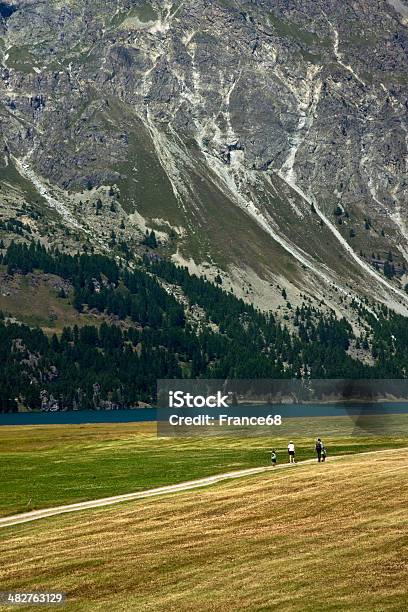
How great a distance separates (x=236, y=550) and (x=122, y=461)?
57082mm

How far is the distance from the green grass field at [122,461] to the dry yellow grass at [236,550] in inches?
534

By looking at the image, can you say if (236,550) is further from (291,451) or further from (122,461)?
(122,461)

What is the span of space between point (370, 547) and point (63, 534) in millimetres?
18746

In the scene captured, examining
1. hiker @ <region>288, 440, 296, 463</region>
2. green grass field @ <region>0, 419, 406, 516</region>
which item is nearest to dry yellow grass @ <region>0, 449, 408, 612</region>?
green grass field @ <region>0, 419, 406, 516</region>

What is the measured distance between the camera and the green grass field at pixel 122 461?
73312 millimetres

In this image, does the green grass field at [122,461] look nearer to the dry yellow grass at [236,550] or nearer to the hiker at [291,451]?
the hiker at [291,451]

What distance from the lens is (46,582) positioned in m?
40.4

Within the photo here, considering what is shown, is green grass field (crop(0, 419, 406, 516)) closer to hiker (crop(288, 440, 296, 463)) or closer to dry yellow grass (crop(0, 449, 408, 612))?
hiker (crop(288, 440, 296, 463))

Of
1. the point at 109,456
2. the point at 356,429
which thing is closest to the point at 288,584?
the point at 109,456

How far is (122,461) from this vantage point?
9869 cm

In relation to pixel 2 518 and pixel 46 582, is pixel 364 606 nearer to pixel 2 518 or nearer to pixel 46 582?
pixel 46 582

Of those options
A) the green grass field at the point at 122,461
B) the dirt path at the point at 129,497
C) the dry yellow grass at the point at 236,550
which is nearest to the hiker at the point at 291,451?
the green grass field at the point at 122,461

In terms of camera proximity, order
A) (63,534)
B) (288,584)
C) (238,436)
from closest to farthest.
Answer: (288,584) < (63,534) < (238,436)

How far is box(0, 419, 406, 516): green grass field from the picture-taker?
241 feet
